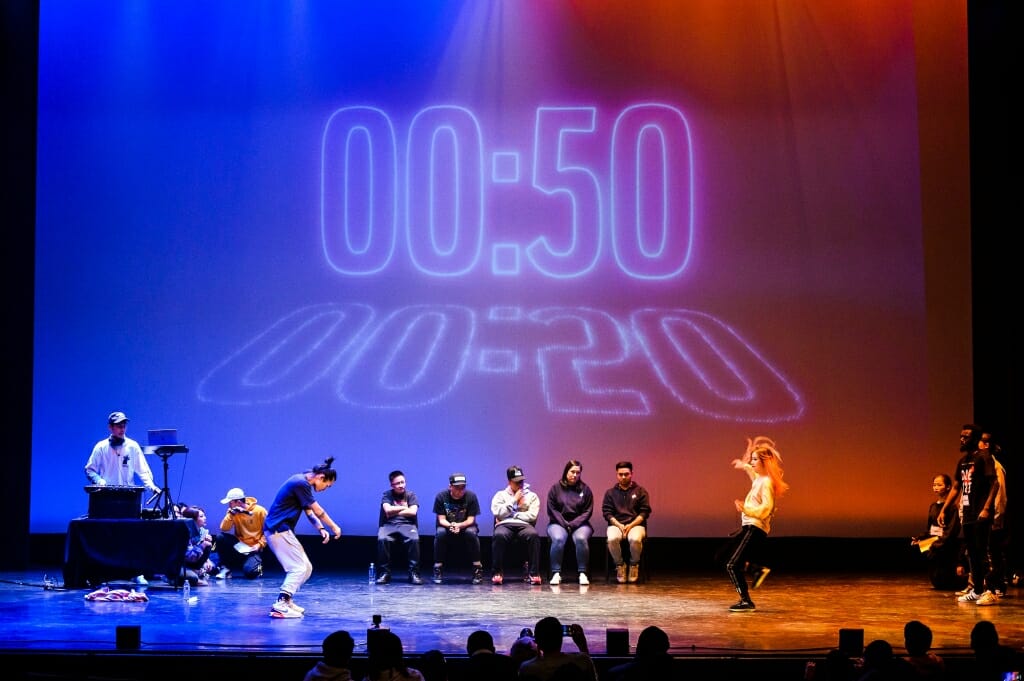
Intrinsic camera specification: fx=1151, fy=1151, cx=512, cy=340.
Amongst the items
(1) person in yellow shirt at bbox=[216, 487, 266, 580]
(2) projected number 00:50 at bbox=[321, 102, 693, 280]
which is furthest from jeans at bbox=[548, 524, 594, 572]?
(1) person in yellow shirt at bbox=[216, 487, 266, 580]

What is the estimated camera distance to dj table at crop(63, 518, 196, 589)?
864 centimetres

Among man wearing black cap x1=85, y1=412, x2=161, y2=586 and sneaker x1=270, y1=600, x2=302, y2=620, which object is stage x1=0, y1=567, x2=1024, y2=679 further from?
man wearing black cap x1=85, y1=412, x2=161, y2=586

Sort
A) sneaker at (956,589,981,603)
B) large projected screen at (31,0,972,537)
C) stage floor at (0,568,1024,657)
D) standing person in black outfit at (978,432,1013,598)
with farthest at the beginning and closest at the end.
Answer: large projected screen at (31,0,972,537) < standing person in black outfit at (978,432,1013,598) < sneaker at (956,589,981,603) < stage floor at (0,568,1024,657)

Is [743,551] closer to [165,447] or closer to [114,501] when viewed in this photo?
[165,447]

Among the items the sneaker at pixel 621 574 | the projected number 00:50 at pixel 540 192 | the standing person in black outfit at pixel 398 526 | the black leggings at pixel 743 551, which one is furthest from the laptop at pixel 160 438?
the black leggings at pixel 743 551

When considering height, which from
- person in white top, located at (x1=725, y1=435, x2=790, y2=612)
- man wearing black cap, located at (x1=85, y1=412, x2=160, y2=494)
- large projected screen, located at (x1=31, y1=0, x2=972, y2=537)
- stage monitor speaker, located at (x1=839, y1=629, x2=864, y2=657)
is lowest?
stage monitor speaker, located at (x1=839, y1=629, x2=864, y2=657)

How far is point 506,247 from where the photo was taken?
33.6ft

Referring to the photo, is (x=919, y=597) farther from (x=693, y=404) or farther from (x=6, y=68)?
(x=6, y=68)

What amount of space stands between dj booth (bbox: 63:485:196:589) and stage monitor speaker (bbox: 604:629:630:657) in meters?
4.11

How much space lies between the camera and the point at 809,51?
10.2m

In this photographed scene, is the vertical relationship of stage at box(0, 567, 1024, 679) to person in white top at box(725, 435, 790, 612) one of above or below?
below

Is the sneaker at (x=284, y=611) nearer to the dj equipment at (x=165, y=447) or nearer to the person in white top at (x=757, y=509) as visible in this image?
the dj equipment at (x=165, y=447)

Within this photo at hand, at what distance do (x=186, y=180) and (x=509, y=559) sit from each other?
14.6 ft

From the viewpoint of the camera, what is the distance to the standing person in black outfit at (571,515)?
9.63 meters
